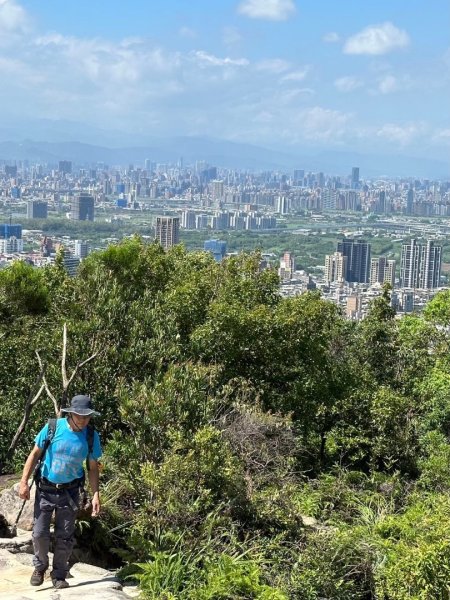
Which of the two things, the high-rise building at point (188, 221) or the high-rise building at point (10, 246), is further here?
the high-rise building at point (188, 221)

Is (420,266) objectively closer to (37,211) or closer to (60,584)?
(37,211)

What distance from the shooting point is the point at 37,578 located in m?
5.00

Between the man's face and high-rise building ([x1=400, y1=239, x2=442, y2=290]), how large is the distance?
81.6 metres

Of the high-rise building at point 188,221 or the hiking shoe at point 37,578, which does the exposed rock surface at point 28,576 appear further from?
the high-rise building at point 188,221

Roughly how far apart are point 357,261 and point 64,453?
93304 millimetres

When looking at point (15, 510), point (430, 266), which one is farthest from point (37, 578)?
point (430, 266)

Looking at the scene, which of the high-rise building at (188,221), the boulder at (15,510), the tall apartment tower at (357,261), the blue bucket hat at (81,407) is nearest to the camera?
the blue bucket hat at (81,407)

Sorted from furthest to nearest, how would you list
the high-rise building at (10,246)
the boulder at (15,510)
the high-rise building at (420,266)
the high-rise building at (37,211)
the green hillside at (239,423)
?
the high-rise building at (37,211) < the high-rise building at (10,246) < the high-rise building at (420,266) < the boulder at (15,510) < the green hillside at (239,423)

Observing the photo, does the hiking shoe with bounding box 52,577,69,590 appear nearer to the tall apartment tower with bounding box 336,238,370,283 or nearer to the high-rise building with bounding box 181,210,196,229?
the tall apartment tower with bounding box 336,238,370,283

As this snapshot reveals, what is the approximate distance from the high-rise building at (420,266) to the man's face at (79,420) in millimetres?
81561

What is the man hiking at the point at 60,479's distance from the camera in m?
4.91

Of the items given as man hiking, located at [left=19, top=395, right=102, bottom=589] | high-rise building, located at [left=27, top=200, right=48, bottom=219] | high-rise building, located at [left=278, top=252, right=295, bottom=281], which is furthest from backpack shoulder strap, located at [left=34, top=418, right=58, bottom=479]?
high-rise building, located at [left=27, top=200, right=48, bottom=219]

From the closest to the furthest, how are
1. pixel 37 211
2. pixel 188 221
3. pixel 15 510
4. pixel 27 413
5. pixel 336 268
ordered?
1. pixel 15 510
2. pixel 27 413
3. pixel 336 268
4. pixel 37 211
5. pixel 188 221

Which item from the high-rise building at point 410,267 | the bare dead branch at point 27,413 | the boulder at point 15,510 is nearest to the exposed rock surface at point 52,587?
the boulder at point 15,510
